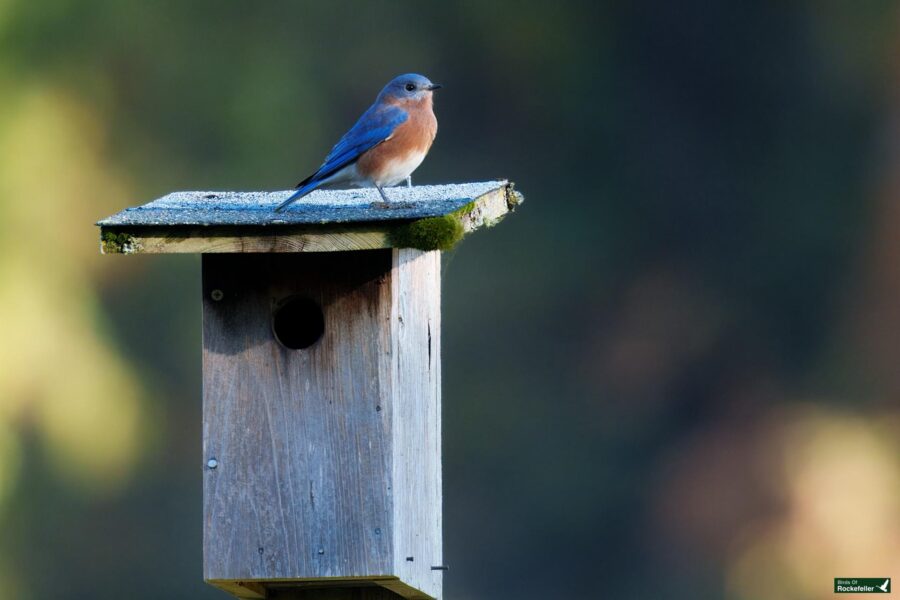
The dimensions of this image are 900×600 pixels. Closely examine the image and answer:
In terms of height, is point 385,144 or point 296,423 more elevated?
point 385,144

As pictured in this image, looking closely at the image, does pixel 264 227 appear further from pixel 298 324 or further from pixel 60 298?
pixel 60 298

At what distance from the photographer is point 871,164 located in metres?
16.6

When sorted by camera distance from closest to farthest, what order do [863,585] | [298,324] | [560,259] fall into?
Answer: [298,324]
[863,585]
[560,259]

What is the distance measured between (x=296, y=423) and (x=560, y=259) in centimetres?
1227

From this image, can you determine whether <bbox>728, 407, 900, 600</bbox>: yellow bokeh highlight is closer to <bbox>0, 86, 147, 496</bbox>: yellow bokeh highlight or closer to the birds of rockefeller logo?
the birds of rockefeller logo

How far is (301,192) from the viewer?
4988 millimetres

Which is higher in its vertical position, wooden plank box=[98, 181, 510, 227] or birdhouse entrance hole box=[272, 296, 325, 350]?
wooden plank box=[98, 181, 510, 227]

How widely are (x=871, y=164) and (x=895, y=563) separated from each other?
3828 millimetres

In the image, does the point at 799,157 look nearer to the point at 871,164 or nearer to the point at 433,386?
the point at 871,164

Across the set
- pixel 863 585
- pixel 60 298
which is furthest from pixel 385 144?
pixel 60 298

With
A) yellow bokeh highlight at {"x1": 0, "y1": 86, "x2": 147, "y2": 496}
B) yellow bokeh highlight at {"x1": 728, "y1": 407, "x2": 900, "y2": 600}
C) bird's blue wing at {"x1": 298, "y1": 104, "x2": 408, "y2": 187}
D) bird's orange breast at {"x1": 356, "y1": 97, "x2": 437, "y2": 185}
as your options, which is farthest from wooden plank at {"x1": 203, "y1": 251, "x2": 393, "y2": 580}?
yellow bokeh highlight at {"x1": 728, "y1": 407, "x2": 900, "y2": 600}

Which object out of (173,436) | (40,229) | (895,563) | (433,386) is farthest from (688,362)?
(433,386)

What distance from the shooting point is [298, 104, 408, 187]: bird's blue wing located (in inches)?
212

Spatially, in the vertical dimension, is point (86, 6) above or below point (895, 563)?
above
